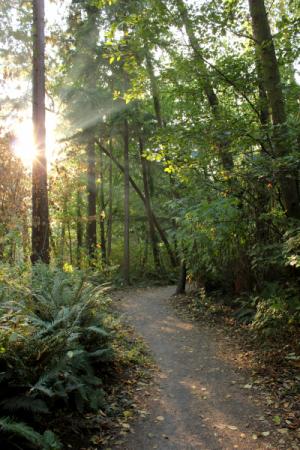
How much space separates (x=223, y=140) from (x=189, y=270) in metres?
5.61

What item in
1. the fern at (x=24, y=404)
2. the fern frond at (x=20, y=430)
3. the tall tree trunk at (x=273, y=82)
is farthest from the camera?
the tall tree trunk at (x=273, y=82)

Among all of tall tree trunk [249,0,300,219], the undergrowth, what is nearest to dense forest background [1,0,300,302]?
tall tree trunk [249,0,300,219]

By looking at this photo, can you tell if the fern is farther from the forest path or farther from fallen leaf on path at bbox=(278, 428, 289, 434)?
fallen leaf on path at bbox=(278, 428, 289, 434)

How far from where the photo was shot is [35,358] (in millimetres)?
4047

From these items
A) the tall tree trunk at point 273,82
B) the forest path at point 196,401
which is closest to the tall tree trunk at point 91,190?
the forest path at point 196,401

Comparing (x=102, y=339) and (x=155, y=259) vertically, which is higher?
(x=155, y=259)

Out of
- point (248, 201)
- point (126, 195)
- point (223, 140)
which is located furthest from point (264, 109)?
point (126, 195)

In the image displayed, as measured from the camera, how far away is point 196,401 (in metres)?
5.00

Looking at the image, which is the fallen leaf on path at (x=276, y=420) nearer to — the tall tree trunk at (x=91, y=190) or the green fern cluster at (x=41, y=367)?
the green fern cluster at (x=41, y=367)

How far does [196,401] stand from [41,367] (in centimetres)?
223

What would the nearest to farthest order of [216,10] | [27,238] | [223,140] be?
[223,140] < [216,10] < [27,238]

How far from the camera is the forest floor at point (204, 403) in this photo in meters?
4.04

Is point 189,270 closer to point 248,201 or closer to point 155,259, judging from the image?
point 248,201

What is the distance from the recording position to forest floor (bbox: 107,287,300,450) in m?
4.04
